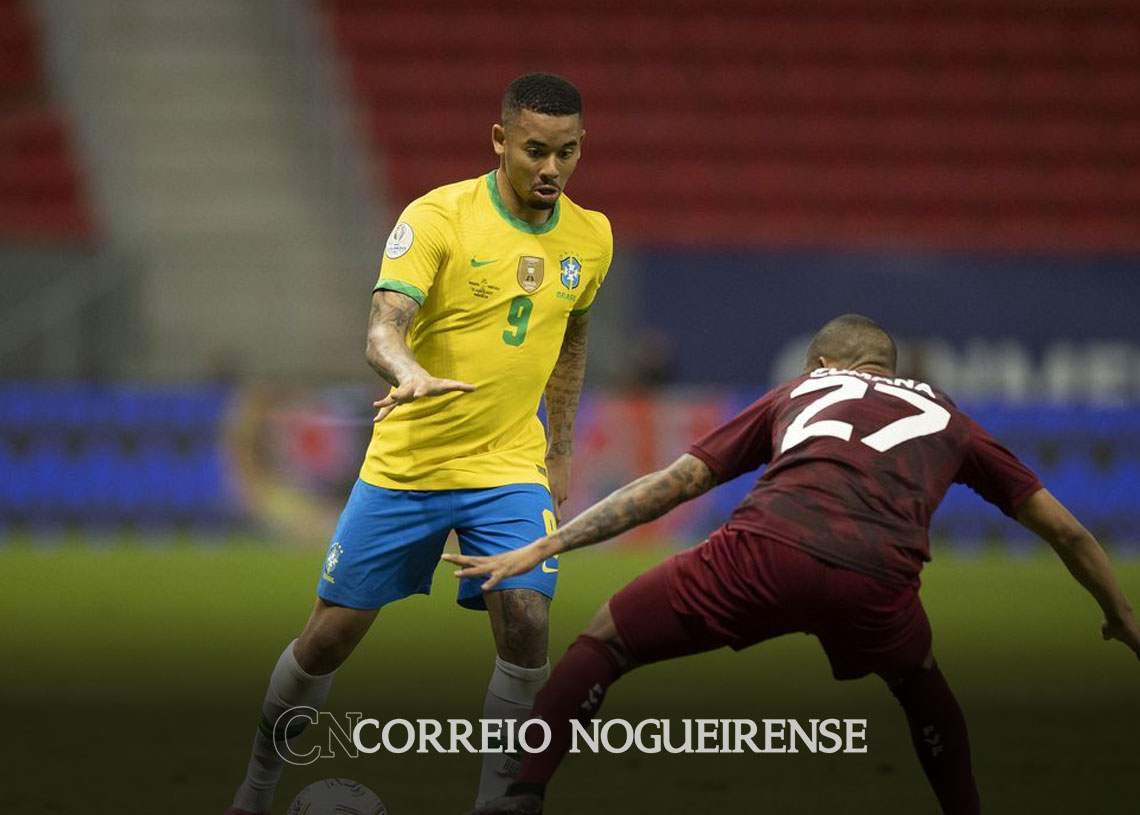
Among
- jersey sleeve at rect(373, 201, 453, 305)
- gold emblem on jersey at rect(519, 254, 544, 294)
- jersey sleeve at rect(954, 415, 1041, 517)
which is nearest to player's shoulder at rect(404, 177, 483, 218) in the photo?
jersey sleeve at rect(373, 201, 453, 305)

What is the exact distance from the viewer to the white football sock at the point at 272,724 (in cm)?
559

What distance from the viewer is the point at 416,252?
5457 mm

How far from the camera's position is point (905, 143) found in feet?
66.2

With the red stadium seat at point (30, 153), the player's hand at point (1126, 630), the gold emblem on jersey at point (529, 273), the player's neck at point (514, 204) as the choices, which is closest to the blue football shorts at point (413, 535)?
the gold emblem on jersey at point (529, 273)

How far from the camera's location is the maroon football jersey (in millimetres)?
4684

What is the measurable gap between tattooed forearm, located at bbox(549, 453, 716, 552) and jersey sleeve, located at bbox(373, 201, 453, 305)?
101cm

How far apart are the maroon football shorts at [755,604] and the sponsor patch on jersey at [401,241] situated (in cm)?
137

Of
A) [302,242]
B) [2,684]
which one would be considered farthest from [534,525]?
[302,242]

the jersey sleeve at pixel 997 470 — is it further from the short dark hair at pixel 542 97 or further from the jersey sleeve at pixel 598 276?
the short dark hair at pixel 542 97

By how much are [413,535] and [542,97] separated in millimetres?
1465

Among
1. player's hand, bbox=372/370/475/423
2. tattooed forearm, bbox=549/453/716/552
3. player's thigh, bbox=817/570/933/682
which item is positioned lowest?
player's thigh, bbox=817/570/933/682

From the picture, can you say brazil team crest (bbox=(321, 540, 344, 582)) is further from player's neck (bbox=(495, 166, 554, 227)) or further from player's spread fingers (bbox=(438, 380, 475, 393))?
player's neck (bbox=(495, 166, 554, 227))

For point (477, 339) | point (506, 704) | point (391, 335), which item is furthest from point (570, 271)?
point (506, 704)

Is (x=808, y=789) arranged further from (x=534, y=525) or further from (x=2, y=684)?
(x=2, y=684)
